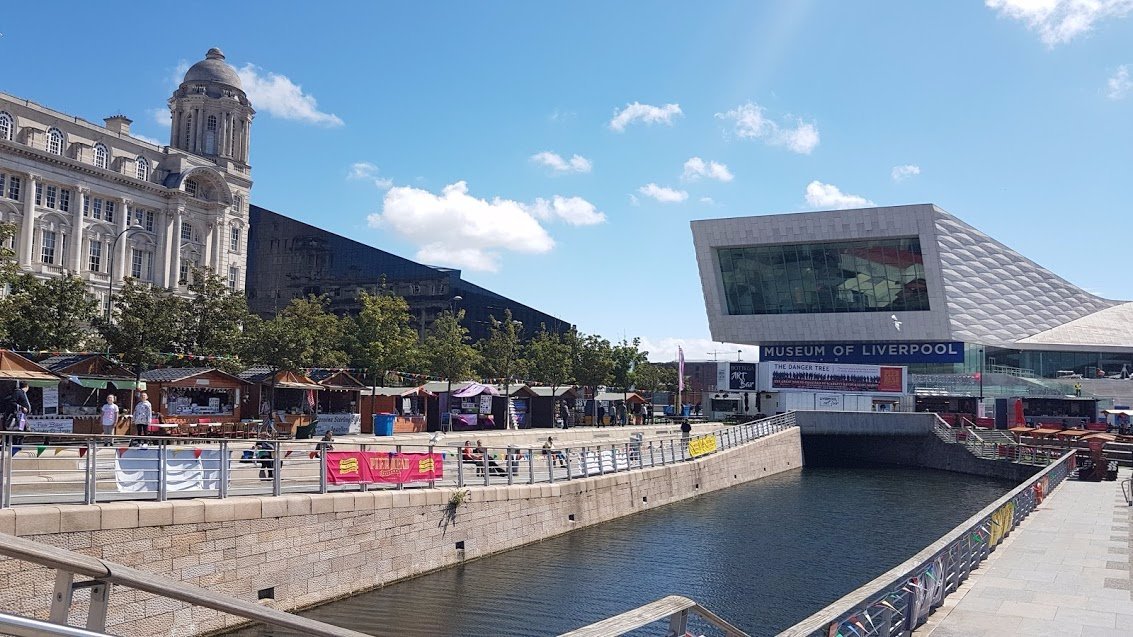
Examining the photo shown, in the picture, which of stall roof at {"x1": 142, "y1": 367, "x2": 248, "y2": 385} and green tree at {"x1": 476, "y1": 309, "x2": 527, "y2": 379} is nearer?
stall roof at {"x1": 142, "y1": 367, "x2": 248, "y2": 385}

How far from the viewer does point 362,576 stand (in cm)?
1750

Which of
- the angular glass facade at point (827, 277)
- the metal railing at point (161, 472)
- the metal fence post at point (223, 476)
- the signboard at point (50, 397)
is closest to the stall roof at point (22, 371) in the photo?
the signboard at point (50, 397)

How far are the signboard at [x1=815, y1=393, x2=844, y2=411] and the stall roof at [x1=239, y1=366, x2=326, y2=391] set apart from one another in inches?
1662

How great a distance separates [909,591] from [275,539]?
10476mm

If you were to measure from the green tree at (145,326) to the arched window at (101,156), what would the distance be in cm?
4220

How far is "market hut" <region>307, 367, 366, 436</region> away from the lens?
3650 cm

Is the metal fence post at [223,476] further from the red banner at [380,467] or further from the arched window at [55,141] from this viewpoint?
the arched window at [55,141]

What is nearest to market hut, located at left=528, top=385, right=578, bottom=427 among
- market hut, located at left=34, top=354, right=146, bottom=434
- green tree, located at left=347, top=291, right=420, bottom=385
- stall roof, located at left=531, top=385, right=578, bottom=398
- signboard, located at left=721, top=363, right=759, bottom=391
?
stall roof, located at left=531, top=385, right=578, bottom=398

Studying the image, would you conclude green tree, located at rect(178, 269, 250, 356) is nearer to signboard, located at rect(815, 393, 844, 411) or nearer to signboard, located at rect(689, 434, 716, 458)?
signboard, located at rect(689, 434, 716, 458)

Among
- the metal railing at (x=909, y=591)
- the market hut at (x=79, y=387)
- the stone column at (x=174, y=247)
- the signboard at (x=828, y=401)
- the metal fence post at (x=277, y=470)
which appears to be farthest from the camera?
the stone column at (x=174, y=247)

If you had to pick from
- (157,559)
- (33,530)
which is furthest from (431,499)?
A: (33,530)

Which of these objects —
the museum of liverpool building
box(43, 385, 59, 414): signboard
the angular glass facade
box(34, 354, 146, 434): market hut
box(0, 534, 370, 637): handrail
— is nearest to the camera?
box(0, 534, 370, 637): handrail

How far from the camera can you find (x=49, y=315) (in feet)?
134

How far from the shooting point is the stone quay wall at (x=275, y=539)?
40.2ft
